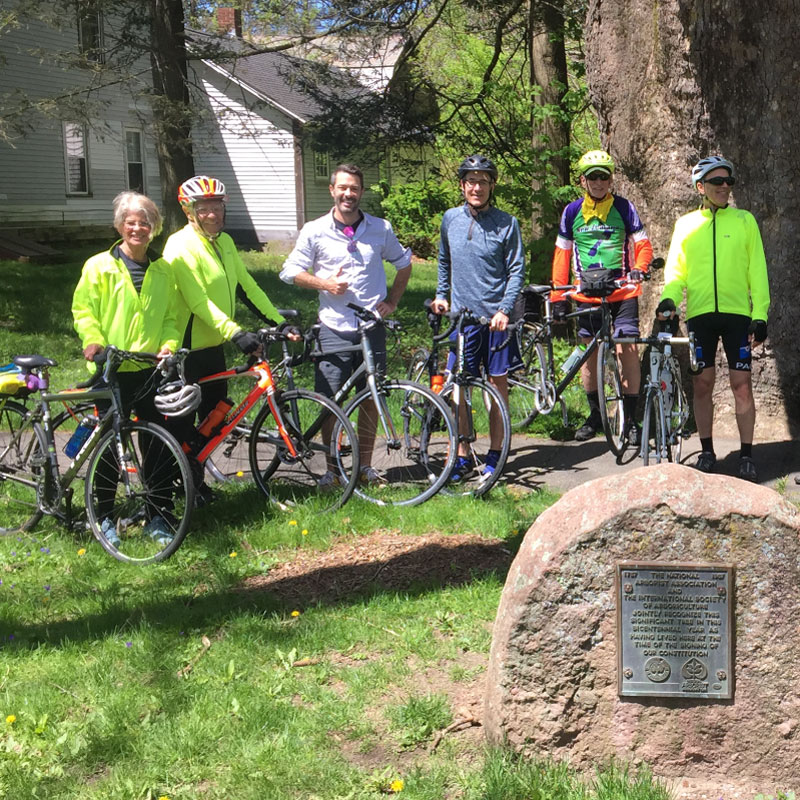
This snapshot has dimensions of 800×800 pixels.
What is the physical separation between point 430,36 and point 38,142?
9705mm

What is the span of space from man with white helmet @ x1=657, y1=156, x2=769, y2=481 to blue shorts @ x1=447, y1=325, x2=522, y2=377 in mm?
1063

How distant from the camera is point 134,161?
28.1 m

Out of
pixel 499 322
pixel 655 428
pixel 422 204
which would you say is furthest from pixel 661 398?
pixel 422 204

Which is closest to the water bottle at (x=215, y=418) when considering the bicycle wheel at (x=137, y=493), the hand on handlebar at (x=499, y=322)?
the bicycle wheel at (x=137, y=493)

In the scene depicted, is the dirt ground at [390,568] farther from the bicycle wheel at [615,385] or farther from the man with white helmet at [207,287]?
the bicycle wheel at [615,385]

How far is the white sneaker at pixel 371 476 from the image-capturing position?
6805 millimetres

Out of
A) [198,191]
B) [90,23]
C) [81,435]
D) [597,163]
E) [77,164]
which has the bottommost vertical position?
[81,435]

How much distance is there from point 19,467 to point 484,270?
10.5 ft

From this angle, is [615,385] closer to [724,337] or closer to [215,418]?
[724,337]

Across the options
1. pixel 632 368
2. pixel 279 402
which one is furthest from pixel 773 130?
pixel 279 402

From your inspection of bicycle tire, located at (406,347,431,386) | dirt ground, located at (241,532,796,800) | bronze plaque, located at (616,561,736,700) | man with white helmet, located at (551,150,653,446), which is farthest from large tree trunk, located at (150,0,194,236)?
bronze plaque, located at (616,561,736,700)

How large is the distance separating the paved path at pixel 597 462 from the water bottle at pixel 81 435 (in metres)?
2.88

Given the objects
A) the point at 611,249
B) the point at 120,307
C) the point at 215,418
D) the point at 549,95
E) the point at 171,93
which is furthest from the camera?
the point at 171,93

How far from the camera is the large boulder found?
348 centimetres
